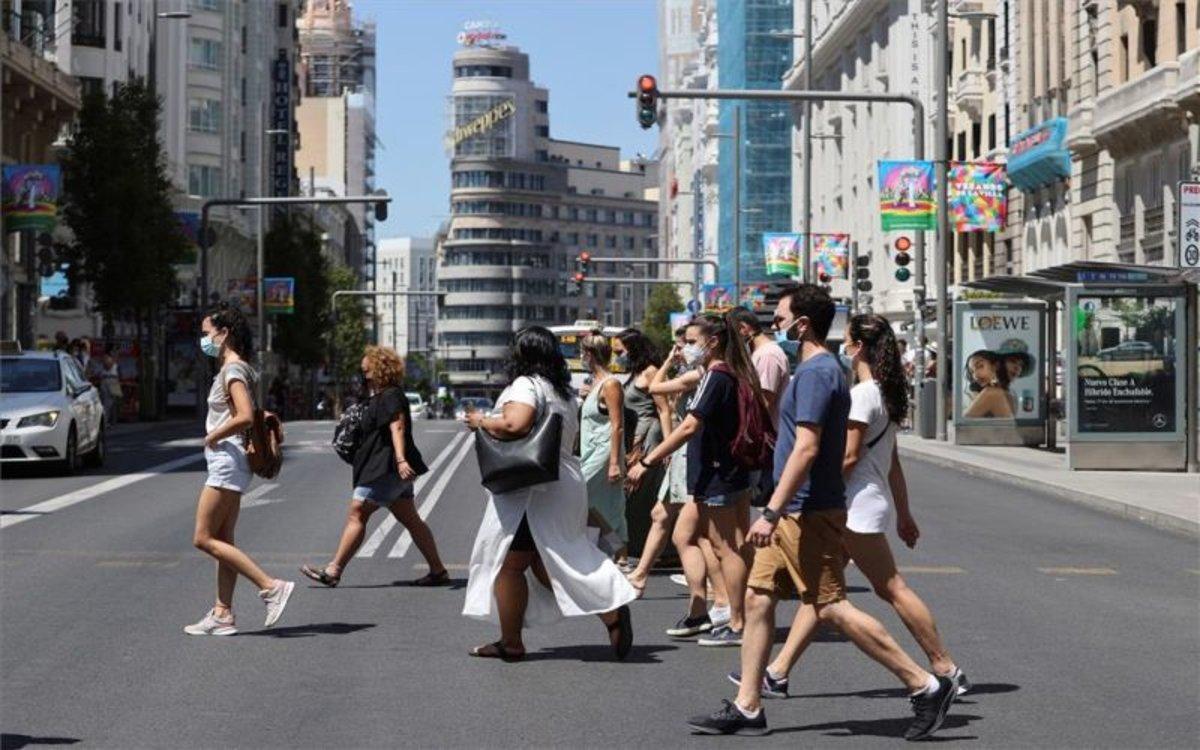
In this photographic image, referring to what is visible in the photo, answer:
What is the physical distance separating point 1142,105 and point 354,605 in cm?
3576

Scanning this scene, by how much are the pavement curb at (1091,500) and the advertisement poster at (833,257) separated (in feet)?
88.7

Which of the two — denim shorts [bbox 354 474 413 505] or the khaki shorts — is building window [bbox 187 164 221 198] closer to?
denim shorts [bbox 354 474 413 505]

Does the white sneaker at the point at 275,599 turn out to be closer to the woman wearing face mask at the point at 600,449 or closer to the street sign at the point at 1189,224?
the woman wearing face mask at the point at 600,449

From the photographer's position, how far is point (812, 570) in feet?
29.7

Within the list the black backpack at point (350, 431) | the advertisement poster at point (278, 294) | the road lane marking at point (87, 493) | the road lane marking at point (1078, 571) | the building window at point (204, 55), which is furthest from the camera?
the building window at point (204, 55)

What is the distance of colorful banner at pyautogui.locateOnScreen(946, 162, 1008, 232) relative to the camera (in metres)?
43.9

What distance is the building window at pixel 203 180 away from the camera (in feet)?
299

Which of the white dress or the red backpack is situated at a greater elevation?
the red backpack

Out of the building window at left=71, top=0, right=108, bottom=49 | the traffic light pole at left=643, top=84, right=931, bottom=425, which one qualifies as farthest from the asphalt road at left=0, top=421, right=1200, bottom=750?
the building window at left=71, top=0, right=108, bottom=49

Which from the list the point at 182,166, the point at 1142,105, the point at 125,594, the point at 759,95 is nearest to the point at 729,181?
the point at 182,166

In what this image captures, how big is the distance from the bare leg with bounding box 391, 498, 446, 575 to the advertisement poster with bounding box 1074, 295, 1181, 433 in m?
15.1

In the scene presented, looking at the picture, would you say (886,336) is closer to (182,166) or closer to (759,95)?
(759,95)

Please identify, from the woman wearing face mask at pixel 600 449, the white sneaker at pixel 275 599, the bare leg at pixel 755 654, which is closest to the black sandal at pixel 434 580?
the woman wearing face mask at pixel 600 449

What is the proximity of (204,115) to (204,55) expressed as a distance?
8.53 ft
